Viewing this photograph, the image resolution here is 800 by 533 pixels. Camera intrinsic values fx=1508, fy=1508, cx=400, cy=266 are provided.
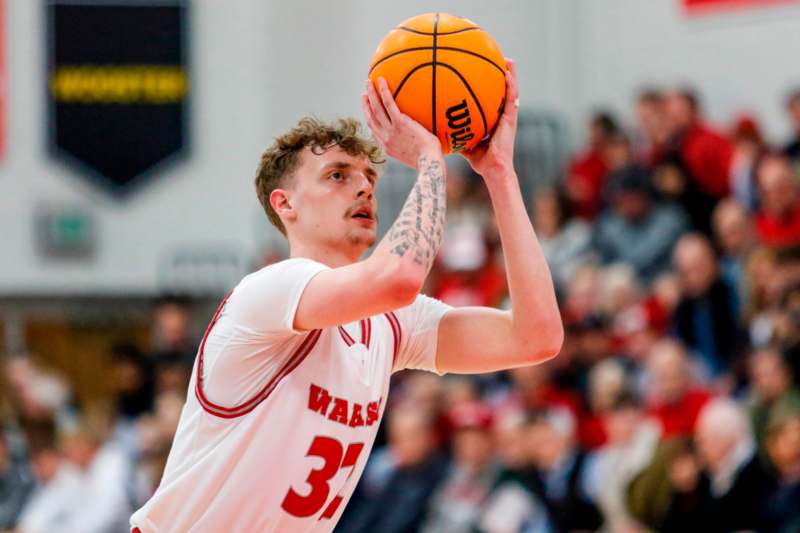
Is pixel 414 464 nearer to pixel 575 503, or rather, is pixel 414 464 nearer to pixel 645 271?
pixel 575 503

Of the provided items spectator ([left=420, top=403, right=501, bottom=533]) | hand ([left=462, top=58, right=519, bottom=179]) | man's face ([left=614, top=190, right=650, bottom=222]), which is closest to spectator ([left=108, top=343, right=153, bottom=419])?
spectator ([left=420, top=403, right=501, bottom=533])

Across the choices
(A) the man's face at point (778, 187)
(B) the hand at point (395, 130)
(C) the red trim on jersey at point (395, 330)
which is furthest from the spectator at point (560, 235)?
(B) the hand at point (395, 130)

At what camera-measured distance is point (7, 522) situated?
13586 millimetres

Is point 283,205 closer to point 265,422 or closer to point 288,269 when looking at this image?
point 288,269

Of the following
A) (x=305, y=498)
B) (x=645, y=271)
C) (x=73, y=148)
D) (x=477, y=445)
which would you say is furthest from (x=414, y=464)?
(x=73, y=148)

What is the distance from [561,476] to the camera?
10.1 m

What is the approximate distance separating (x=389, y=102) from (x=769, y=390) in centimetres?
494

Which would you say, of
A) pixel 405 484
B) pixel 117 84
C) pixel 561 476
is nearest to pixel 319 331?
pixel 561 476

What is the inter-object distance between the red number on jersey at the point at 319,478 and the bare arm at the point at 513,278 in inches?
26.2

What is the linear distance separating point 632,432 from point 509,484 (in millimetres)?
898

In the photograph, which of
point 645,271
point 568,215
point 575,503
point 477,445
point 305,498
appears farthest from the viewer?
point 568,215

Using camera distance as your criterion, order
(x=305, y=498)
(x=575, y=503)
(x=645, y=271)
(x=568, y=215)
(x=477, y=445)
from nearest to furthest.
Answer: (x=305, y=498)
(x=575, y=503)
(x=477, y=445)
(x=645, y=271)
(x=568, y=215)

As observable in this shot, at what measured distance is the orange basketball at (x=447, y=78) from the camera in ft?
16.3

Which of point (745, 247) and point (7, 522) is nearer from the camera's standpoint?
point (745, 247)
